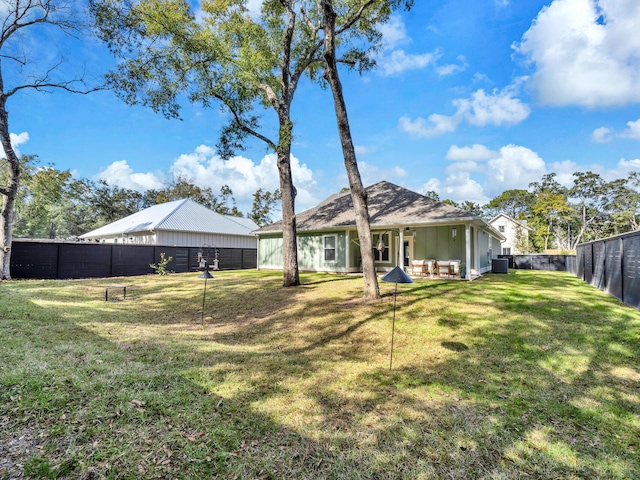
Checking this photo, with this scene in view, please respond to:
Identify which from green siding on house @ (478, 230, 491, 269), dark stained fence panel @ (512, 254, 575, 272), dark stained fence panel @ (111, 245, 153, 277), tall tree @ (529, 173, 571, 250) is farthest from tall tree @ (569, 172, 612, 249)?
dark stained fence panel @ (111, 245, 153, 277)

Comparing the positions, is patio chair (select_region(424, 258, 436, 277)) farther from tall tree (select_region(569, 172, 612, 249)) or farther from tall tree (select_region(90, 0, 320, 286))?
tall tree (select_region(569, 172, 612, 249))

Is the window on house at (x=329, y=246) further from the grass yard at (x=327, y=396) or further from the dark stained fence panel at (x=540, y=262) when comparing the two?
the dark stained fence panel at (x=540, y=262)

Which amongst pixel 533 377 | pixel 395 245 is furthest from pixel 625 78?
pixel 533 377

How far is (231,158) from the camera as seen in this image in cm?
1157

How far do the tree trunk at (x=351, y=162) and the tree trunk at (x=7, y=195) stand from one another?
13745 millimetres

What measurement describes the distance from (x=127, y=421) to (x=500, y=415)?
354 centimetres

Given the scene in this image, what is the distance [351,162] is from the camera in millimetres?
7375

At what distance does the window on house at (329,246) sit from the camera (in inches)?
578

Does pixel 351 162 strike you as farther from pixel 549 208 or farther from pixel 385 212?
pixel 549 208

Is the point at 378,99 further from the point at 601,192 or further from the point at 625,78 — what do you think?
the point at 601,192

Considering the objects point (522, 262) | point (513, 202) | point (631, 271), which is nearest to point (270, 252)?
point (631, 271)

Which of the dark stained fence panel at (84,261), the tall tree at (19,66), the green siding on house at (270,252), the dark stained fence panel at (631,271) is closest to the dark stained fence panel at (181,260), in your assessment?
the dark stained fence panel at (84,261)

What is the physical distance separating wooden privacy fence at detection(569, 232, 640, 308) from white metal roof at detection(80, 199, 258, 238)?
2162cm

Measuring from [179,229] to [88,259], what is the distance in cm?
703
